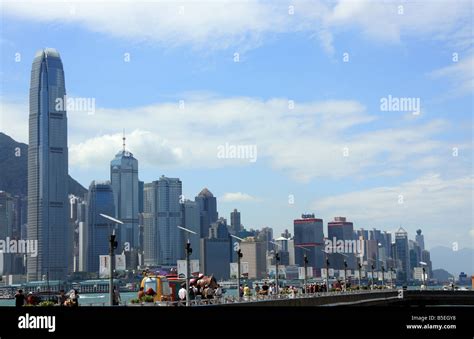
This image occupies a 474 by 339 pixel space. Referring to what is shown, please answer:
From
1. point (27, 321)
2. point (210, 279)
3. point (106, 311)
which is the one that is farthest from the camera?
point (210, 279)

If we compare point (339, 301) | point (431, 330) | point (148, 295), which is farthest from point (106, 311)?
point (339, 301)

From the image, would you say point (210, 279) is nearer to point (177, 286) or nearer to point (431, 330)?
point (177, 286)

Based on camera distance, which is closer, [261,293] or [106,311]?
[106,311]

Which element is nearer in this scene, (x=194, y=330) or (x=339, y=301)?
(x=194, y=330)

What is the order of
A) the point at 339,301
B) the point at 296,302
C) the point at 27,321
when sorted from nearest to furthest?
the point at 27,321 < the point at 296,302 < the point at 339,301

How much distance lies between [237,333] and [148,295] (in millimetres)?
19706

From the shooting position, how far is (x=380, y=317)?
2584cm

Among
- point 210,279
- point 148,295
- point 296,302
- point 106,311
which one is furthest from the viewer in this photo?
point 210,279

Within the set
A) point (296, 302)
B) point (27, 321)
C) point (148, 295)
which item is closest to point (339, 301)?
point (296, 302)

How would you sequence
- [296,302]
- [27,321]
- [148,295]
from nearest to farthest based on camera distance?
[27,321], [148,295], [296,302]

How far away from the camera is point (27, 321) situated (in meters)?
25.0

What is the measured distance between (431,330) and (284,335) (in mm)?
5105

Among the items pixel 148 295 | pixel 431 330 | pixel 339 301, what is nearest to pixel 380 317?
pixel 431 330

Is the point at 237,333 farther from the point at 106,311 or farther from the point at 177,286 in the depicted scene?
the point at 177,286
